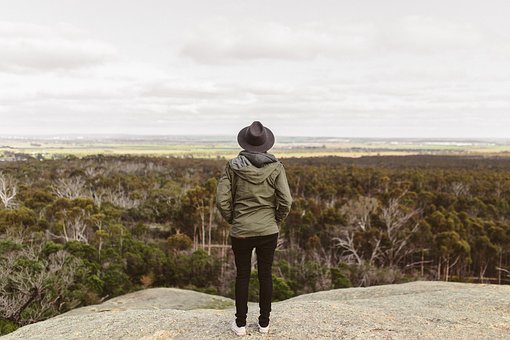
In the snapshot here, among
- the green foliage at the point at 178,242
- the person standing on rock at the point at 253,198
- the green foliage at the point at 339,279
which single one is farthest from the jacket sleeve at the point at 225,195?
the green foliage at the point at 178,242

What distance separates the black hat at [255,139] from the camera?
18.4 ft

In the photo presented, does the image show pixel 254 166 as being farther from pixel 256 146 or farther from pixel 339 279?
pixel 339 279

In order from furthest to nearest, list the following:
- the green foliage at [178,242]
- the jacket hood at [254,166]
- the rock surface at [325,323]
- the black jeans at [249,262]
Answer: the green foliage at [178,242], the rock surface at [325,323], the black jeans at [249,262], the jacket hood at [254,166]

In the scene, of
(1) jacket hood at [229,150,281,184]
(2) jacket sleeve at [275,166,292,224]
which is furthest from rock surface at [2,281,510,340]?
(1) jacket hood at [229,150,281,184]

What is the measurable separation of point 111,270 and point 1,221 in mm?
11557

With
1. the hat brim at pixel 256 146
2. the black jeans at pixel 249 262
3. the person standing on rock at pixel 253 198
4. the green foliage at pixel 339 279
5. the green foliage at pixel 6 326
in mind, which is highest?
the hat brim at pixel 256 146

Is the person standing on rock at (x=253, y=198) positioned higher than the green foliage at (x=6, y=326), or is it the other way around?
the person standing on rock at (x=253, y=198)

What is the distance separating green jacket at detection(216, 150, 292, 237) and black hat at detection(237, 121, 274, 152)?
97 mm

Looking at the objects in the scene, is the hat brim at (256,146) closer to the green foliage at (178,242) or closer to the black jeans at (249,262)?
the black jeans at (249,262)

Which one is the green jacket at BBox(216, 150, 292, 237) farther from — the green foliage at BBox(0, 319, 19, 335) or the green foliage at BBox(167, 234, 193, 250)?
the green foliage at BBox(167, 234, 193, 250)

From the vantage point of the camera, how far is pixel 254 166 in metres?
5.49

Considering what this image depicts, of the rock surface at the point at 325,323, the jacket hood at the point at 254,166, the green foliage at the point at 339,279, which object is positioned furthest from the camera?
the green foliage at the point at 339,279

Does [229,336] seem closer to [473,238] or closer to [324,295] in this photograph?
[324,295]

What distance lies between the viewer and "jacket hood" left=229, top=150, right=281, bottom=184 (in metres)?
5.43
